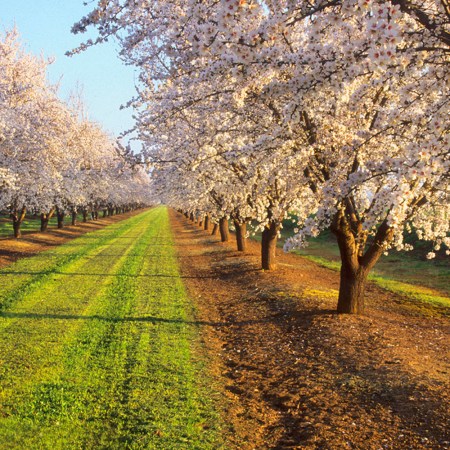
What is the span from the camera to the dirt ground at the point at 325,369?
7.50 metres

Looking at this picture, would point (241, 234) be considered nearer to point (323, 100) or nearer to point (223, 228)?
point (223, 228)

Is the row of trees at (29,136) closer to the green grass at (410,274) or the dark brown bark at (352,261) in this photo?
the dark brown bark at (352,261)

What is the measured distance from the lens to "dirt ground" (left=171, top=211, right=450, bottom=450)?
7500 mm

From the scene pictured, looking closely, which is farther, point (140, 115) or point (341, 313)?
point (140, 115)

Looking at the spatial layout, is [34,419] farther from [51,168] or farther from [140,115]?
[51,168]

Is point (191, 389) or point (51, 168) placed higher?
point (51, 168)

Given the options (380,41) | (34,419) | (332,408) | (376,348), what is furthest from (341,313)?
(380,41)

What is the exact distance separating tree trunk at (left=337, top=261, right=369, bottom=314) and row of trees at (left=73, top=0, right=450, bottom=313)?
0.03 m

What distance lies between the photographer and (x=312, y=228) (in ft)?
Result: 28.0

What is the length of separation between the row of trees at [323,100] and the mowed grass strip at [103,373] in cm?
377

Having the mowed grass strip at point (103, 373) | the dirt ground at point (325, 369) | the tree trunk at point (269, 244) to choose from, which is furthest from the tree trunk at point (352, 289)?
the tree trunk at point (269, 244)

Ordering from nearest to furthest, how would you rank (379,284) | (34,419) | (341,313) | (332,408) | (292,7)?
(292,7) < (34,419) < (332,408) < (341,313) < (379,284)

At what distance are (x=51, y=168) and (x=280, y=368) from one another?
894 inches

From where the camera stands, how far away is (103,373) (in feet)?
32.2
